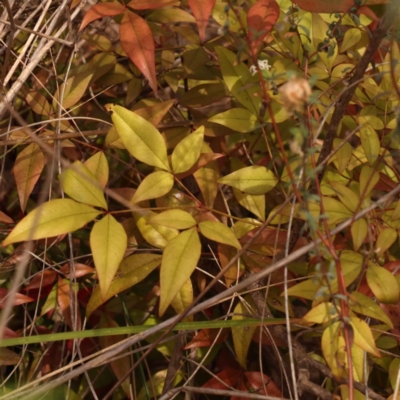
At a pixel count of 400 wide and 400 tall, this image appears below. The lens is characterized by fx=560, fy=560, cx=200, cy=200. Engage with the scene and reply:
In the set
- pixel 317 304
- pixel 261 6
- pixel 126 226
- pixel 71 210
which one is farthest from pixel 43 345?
pixel 261 6

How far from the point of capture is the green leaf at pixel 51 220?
0.72m

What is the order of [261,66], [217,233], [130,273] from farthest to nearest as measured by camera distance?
1. [261,66]
2. [130,273]
3. [217,233]

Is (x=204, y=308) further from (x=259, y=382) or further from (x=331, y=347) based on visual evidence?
(x=259, y=382)

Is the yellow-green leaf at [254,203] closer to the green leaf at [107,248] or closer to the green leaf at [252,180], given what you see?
the green leaf at [252,180]

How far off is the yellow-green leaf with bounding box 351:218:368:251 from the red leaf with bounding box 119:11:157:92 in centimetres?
38

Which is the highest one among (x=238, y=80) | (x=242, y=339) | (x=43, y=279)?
(x=238, y=80)

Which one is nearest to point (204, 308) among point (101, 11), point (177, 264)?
point (177, 264)

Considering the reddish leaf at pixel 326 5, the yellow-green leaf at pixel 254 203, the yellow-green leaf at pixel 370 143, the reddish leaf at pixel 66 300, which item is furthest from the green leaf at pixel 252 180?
the reddish leaf at pixel 66 300

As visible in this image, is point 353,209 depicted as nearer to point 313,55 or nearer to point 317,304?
point 317,304

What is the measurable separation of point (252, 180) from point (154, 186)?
0.16 m

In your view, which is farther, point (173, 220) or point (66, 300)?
point (66, 300)

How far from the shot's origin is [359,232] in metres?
0.77

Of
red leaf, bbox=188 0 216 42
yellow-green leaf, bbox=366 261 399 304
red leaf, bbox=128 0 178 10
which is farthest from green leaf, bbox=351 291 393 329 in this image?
red leaf, bbox=128 0 178 10

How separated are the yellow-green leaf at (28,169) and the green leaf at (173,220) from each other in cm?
29
